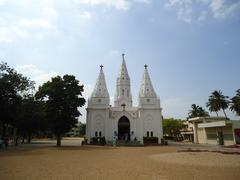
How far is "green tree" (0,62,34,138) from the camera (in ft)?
98.9

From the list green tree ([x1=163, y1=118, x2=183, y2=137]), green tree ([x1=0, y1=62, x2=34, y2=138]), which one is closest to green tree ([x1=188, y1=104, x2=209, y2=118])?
green tree ([x1=163, y1=118, x2=183, y2=137])

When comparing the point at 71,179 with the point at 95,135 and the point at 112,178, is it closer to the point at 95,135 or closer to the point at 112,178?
the point at 112,178

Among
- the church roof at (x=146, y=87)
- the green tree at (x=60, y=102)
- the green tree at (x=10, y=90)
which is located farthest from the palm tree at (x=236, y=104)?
the green tree at (x=10, y=90)

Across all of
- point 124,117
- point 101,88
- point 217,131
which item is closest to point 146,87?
point 124,117

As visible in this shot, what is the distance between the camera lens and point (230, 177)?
10406 mm

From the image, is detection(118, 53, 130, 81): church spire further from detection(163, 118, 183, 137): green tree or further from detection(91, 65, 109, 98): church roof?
detection(163, 118, 183, 137): green tree

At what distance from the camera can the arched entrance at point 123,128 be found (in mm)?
51312

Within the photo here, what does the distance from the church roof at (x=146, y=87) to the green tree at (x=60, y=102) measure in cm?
2003

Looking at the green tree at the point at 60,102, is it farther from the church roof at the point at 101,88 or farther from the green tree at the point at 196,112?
the green tree at the point at 196,112

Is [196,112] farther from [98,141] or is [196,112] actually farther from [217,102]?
[98,141]

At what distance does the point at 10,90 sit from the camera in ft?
103

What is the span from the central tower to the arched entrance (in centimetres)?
568

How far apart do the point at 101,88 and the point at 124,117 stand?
357 inches

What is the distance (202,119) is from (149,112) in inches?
524
